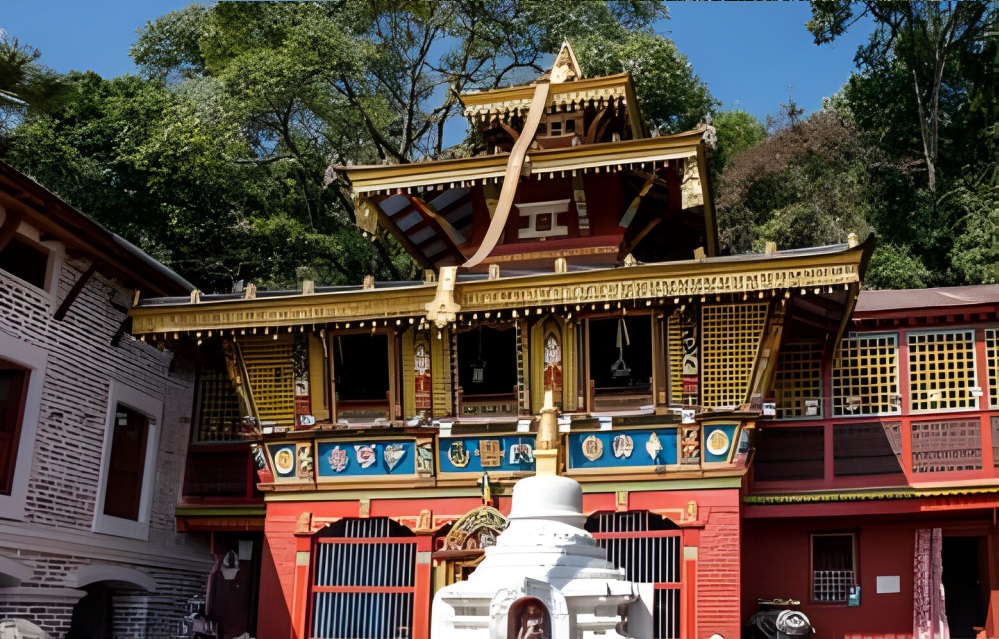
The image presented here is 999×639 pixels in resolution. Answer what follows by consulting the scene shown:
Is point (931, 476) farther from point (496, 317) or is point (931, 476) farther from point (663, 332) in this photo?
point (496, 317)

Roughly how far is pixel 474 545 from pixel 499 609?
22.1ft

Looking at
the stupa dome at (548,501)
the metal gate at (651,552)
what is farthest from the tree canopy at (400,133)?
the stupa dome at (548,501)

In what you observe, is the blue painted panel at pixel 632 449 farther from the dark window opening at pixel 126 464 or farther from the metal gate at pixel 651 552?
the dark window opening at pixel 126 464

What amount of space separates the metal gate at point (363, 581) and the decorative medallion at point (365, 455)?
834mm

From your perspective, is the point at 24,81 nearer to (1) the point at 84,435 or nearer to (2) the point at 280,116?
(1) the point at 84,435

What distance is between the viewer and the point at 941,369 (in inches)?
627

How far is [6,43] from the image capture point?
1390cm

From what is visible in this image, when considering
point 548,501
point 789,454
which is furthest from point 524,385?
point 548,501

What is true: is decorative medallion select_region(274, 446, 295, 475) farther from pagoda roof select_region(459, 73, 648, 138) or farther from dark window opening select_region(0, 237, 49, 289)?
pagoda roof select_region(459, 73, 648, 138)

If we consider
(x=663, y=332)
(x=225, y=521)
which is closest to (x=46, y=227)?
(x=225, y=521)

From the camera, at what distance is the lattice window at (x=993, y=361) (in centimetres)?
1558

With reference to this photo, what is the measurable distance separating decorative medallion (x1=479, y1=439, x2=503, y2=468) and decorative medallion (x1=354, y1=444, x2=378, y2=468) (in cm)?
162

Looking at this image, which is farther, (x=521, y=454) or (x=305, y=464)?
(x=305, y=464)

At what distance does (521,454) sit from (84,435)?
636 cm
